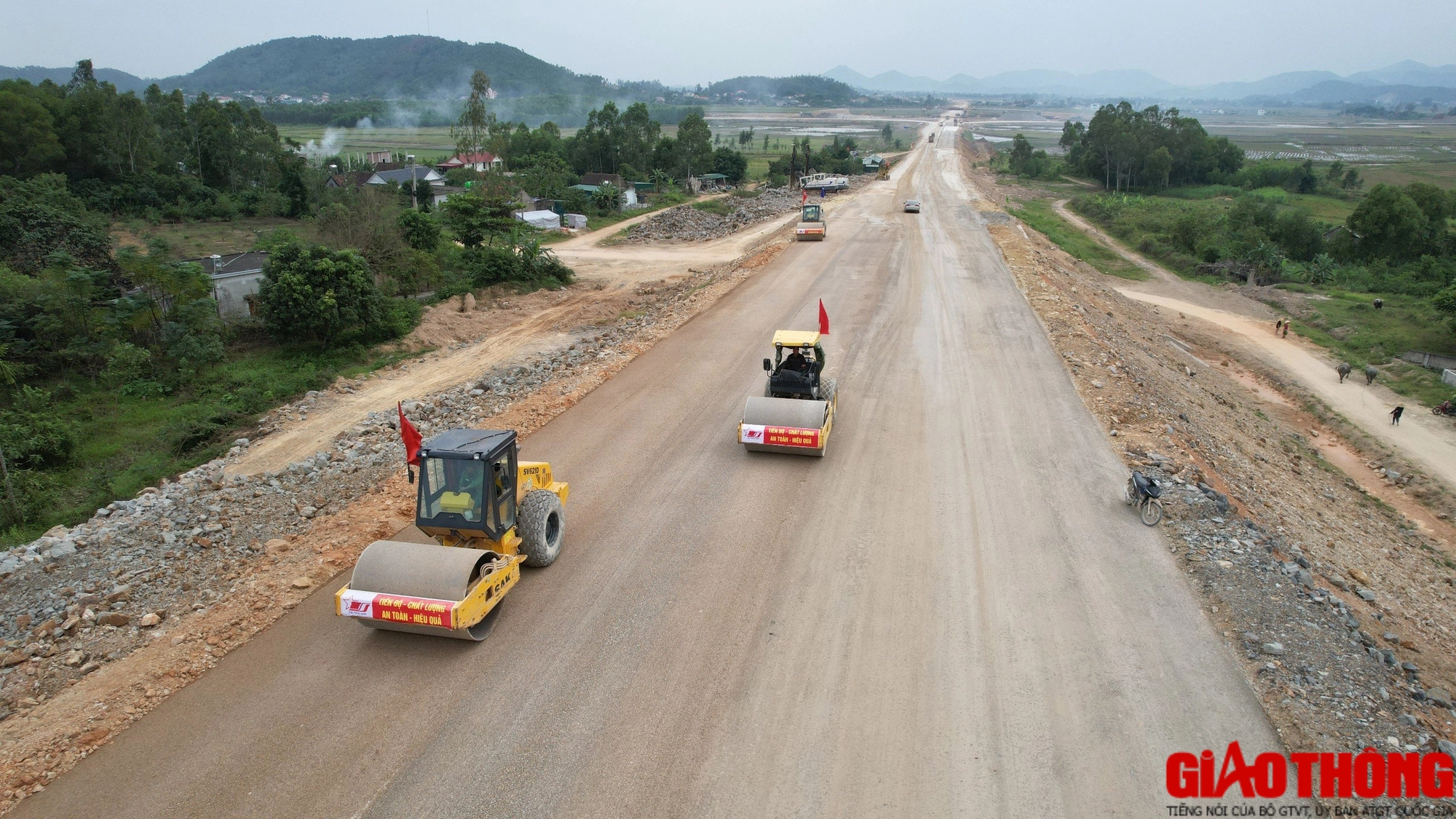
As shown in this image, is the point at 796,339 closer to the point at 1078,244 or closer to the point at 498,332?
the point at 498,332

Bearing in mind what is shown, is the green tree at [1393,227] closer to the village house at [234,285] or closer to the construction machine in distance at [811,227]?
the construction machine in distance at [811,227]

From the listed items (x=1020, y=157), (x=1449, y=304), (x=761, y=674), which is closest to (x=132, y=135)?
(x=761, y=674)

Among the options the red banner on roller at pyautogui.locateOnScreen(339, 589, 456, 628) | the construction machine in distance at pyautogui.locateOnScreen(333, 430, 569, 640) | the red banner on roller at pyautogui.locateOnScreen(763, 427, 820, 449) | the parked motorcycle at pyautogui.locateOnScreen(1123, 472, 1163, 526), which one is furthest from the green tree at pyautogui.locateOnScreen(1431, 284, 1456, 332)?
the red banner on roller at pyautogui.locateOnScreen(339, 589, 456, 628)

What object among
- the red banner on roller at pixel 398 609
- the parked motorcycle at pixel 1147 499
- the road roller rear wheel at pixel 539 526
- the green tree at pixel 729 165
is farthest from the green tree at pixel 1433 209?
the red banner on roller at pixel 398 609

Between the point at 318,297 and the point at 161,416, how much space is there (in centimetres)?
547

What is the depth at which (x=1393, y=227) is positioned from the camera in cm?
4731

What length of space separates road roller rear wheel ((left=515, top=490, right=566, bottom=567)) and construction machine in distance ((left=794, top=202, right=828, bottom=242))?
33.5 meters

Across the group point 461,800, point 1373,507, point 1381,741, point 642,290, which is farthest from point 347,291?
point 1373,507

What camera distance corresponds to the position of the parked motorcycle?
12.2 m

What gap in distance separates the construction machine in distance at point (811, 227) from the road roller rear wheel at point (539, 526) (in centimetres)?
3352

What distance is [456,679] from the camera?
8.70 m

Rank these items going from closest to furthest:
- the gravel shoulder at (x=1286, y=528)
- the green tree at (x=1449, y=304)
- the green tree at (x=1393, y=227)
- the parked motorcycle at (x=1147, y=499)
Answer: the gravel shoulder at (x=1286, y=528) → the parked motorcycle at (x=1147, y=499) → the green tree at (x=1449, y=304) → the green tree at (x=1393, y=227)

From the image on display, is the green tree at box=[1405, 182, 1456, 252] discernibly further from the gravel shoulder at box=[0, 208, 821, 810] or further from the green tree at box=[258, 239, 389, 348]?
the green tree at box=[258, 239, 389, 348]

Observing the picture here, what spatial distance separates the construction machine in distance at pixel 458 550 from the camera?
8719mm
